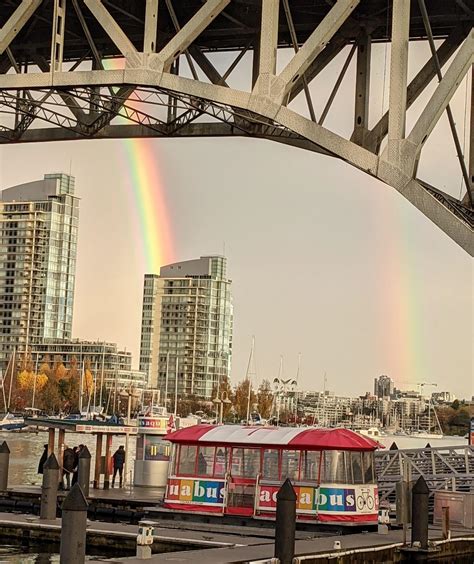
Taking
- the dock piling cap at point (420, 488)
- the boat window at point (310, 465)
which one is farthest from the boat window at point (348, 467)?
the dock piling cap at point (420, 488)

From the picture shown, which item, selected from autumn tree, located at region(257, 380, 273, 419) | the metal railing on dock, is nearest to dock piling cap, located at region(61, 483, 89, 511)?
the metal railing on dock

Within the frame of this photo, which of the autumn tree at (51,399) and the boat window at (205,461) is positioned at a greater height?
the autumn tree at (51,399)

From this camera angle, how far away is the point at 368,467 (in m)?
25.9

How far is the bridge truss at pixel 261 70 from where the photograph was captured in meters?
16.2

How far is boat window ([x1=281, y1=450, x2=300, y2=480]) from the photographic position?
83.9 ft

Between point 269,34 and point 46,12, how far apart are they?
6.40 m

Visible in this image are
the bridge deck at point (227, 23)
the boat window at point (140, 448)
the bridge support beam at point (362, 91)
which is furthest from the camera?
the boat window at point (140, 448)

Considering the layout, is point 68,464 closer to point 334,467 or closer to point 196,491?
point 196,491

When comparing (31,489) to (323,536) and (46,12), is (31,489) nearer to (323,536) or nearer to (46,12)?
(323,536)

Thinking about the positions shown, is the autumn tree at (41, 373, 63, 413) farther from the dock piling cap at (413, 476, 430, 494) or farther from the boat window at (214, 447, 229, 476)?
the dock piling cap at (413, 476, 430, 494)

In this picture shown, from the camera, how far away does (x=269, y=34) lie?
17.4 metres

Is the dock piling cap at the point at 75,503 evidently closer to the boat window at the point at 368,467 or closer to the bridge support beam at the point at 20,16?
the bridge support beam at the point at 20,16

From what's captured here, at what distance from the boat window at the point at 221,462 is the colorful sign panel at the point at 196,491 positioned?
220mm

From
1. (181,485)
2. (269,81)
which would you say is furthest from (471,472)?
(269,81)
